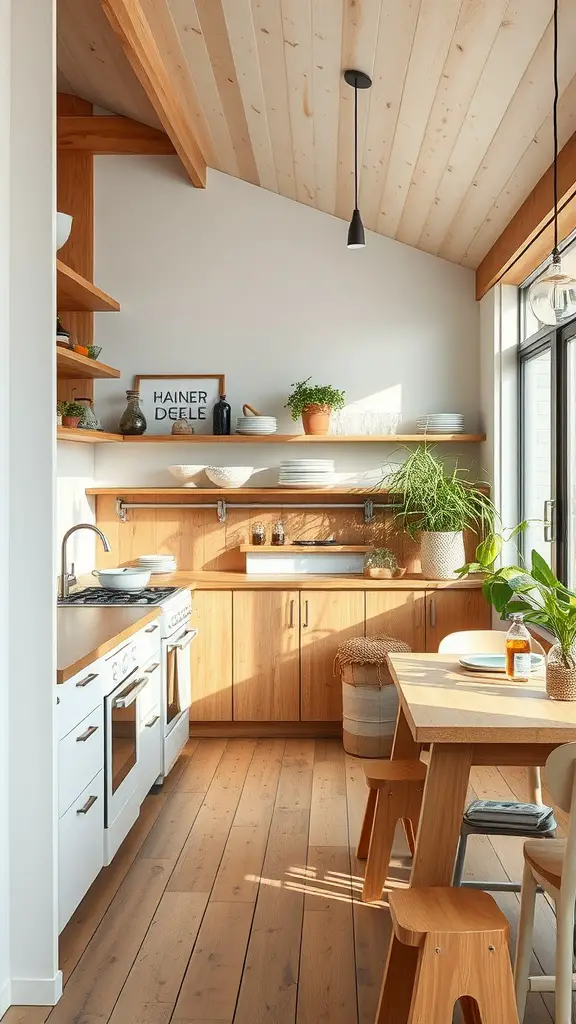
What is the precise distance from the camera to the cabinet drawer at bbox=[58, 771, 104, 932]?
2707mm

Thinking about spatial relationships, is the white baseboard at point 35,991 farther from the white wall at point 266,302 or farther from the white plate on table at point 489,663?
the white wall at point 266,302

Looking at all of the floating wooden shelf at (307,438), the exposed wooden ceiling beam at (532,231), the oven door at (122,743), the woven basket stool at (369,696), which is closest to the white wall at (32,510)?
the oven door at (122,743)

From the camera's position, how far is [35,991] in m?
2.55

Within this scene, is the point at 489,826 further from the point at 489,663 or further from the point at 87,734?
the point at 87,734

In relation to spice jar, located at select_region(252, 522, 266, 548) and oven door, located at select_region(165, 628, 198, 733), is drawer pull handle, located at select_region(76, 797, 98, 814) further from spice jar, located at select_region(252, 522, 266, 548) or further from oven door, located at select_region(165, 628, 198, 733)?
spice jar, located at select_region(252, 522, 266, 548)

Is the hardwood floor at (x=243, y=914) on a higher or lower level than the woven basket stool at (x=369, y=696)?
lower

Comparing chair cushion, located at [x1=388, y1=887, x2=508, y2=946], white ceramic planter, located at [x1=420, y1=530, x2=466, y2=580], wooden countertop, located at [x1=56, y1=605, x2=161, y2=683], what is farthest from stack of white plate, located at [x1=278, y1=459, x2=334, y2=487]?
chair cushion, located at [x1=388, y1=887, x2=508, y2=946]

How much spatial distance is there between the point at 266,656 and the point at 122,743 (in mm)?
1783

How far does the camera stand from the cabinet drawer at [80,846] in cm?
271

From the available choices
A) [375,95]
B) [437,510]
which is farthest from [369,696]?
[375,95]

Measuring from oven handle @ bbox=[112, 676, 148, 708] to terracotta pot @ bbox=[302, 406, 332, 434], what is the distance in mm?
2204

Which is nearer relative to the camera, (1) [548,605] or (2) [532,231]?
(1) [548,605]

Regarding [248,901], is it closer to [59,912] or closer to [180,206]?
[59,912]

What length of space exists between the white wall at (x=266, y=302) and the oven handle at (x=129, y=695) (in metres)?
2.36
